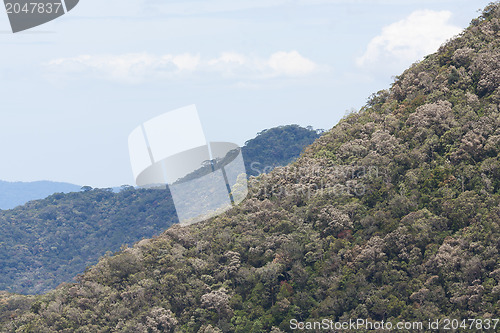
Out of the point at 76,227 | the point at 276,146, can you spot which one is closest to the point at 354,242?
the point at 276,146

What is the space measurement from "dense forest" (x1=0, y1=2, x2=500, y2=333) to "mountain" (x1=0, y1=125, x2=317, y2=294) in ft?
198

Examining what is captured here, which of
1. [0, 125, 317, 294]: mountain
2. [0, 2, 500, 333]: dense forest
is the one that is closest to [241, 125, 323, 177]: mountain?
[0, 125, 317, 294]: mountain

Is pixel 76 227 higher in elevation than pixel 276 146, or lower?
lower

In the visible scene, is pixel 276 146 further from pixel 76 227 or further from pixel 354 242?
pixel 354 242

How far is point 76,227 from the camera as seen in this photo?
385 ft

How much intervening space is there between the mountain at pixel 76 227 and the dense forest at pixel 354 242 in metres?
60.2

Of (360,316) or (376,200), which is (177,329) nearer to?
(360,316)

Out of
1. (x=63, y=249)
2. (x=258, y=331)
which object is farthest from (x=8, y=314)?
(x=63, y=249)

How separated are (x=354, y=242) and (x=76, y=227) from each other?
A: 8441 cm

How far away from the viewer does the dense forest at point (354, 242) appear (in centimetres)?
3700

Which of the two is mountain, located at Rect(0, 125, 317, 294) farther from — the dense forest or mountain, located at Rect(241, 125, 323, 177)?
the dense forest

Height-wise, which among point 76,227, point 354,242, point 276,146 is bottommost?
point 76,227

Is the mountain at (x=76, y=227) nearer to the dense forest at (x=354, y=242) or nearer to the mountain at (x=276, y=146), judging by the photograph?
the mountain at (x=276, y=146)

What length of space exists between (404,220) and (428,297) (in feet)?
19.5
